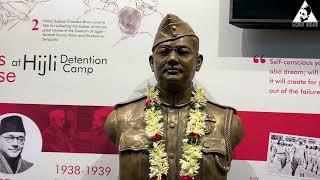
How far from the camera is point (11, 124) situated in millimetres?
2662

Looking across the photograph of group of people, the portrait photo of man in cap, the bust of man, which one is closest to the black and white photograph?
the portrait photo of man in cap

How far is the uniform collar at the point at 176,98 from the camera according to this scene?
212cm

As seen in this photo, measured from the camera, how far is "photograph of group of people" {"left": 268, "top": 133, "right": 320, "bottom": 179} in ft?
8.16

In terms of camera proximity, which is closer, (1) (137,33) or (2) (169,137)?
(2) (169,137)

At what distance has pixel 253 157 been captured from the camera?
253 centimetres

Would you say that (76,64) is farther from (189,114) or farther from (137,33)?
(189,114)

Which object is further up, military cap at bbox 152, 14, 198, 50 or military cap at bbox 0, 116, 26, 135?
military cap at bbox 152, 14, 198, 50

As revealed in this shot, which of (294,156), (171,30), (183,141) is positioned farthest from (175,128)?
(294,156)

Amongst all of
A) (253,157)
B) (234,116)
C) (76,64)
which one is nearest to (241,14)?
(234,116)

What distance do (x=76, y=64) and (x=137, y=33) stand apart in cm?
37

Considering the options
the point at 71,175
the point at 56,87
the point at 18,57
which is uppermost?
the point at 18,57

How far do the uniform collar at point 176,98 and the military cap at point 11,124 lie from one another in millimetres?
942

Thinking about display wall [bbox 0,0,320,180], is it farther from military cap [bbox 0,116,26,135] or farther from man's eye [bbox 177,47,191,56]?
man's eye [bbox 177,47,191,56]

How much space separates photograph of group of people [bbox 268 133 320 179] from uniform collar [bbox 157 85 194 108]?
63 centimetres
